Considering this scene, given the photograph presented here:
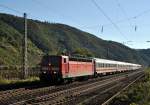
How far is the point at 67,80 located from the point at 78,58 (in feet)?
14.6

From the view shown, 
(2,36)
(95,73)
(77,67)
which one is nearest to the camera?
(77,67)

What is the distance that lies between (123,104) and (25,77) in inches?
813

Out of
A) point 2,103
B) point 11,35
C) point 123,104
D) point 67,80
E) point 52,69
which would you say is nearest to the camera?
point 2,103

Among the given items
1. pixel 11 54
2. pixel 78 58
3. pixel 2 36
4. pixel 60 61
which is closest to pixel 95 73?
pixel 78 58

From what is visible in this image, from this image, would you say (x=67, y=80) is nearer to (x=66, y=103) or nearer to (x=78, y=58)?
(x=78, y=58)

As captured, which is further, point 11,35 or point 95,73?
point 11,35

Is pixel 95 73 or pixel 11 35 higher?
pixel 11 35

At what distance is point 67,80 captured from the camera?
38969 millimetres

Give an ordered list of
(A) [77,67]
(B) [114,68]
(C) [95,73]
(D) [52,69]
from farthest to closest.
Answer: (B) [114,68]
(C) [95,73]
(A) [77,67]
(D) [52,69]

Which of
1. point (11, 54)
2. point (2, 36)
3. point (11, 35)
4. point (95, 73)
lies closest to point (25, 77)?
point (95, 73)

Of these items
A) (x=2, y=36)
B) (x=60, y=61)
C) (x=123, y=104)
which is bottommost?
(x=123, y=104)

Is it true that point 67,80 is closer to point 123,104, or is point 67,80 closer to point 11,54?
point 123,104

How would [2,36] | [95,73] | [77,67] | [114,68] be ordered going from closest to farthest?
[77,67] < [95,73] < [114,68] < [2,36]

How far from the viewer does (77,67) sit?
4153cm
